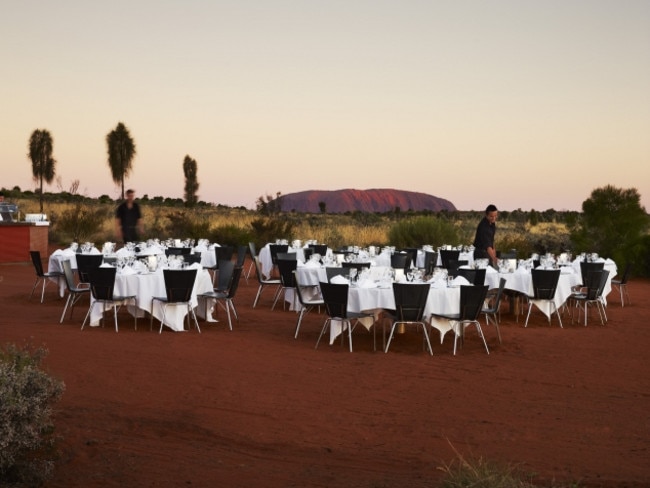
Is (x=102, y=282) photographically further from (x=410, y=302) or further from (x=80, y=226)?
(x=80, y=226)

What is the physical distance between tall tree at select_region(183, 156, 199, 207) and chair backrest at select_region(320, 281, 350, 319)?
4505 centimetres

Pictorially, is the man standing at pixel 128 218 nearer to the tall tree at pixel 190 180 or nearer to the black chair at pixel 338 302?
the black chair at pixel 338 302

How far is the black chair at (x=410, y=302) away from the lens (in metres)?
10.4

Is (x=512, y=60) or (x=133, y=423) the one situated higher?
(x=512, y=60)

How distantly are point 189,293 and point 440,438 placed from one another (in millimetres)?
5954

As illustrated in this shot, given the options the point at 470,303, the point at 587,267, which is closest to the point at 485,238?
the point at 587,267

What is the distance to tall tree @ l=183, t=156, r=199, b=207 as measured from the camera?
54578mm

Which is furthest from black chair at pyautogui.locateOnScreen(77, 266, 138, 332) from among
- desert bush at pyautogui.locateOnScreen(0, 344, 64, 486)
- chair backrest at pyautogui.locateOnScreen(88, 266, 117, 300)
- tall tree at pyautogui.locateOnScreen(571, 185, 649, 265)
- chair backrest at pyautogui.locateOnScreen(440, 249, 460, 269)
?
tall tree at pyautogui.locateOnScreen(571, 185, 649, 265)

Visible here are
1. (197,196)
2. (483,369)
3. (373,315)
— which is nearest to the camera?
(483,369)

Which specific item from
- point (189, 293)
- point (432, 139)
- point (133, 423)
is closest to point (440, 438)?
point (133, 423)

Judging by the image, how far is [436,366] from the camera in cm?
978

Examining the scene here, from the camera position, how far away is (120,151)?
40.6 m

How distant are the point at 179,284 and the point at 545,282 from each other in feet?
18.7

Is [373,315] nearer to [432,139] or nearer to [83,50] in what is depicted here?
[83,50]
